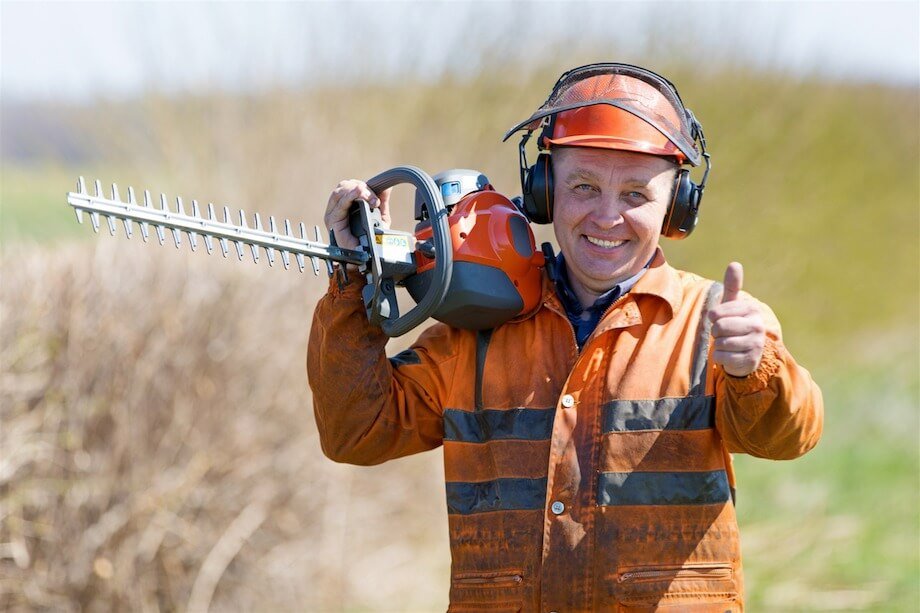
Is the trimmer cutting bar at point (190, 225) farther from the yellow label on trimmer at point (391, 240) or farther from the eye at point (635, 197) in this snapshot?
the eye at point (635, 197)

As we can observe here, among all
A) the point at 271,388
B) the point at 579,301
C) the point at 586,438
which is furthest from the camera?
the point at 271,388

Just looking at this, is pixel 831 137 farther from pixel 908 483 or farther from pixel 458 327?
pixel 458 327

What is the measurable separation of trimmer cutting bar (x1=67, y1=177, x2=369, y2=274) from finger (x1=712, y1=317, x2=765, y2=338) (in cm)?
92

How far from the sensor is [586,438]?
277cm

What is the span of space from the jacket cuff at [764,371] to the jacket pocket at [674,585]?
50 centimetres

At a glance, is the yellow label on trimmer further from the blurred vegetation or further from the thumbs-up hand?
the blurred vegetation

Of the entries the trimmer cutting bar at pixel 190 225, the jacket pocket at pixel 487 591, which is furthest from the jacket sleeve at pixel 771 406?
the trimmer cutting bar at pixel 190 225

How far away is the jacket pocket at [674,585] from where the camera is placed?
2.69 metres

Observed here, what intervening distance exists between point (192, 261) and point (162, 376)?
2.11 ft

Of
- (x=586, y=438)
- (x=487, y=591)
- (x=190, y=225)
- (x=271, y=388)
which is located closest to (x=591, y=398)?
(x=586, y=438)

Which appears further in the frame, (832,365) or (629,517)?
(832,365)

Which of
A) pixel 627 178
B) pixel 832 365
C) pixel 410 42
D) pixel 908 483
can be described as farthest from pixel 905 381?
pixel 627 178

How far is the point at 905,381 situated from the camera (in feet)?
42.1

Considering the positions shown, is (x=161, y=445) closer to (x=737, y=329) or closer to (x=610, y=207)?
(x=610, y=207)
